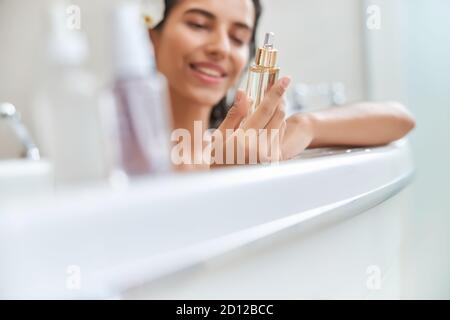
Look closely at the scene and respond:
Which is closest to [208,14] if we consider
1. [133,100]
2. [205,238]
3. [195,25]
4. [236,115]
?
[195,25]

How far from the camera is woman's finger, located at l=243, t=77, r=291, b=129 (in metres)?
0.44

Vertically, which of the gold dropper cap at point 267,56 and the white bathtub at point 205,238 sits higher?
the gold dropper cap at point 267,56

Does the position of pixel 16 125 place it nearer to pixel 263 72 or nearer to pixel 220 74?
pixel 220 74

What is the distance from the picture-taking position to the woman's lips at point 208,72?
2.45 ft

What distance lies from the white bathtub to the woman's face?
0.35m

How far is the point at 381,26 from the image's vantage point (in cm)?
149

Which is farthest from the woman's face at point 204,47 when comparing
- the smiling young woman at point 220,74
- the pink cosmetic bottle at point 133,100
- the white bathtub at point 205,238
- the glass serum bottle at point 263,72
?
the white bathtub at point 205,238

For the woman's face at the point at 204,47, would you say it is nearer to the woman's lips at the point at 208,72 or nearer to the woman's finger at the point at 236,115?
the woman's lips at the point at 208,72

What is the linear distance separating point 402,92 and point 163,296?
138cm

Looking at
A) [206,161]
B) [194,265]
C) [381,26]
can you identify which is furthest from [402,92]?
[194,265]

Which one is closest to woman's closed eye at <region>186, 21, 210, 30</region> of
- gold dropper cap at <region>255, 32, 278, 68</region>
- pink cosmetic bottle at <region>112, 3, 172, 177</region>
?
pink cosmetic bottle at <region>112, 3, 172, 177</region>

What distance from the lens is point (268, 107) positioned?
0.44 meters

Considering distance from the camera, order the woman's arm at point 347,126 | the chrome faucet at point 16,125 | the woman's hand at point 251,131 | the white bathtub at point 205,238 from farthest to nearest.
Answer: the chrome faucet at point 16,125 < the woman's arm at point 347,126 < the woman's hand at point 251,131 < the white bathtub at point 205,238
